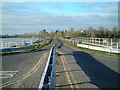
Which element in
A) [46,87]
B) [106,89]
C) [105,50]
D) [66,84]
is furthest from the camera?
[105,50]

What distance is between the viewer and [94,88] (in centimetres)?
555

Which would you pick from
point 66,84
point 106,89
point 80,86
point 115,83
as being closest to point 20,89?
point 66,84

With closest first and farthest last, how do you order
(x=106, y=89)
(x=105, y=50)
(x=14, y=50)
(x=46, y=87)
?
(x=46, y=87)
(x=106, y=89)
(x=105, y=50)
(x=14, y=50)

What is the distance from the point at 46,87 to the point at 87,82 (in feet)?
11.7

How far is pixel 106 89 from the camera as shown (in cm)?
548

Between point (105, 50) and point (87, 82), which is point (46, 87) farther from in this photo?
point (105, 50)

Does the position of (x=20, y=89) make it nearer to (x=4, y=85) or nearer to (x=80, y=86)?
(x=4, y=85)

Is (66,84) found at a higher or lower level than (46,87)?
lower

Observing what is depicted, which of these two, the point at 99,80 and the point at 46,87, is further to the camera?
the point at 99,80

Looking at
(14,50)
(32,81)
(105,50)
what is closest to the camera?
(32,81)

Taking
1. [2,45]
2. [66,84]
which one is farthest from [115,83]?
[2,45]

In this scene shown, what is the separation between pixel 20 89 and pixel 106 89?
388 centimetres

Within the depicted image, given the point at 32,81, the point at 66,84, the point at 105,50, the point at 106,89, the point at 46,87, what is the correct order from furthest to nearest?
1. the point at 105,50
2. the point at 32,81
3. the point at 66,84
4. the point at 106,89
5. the point at 46,87

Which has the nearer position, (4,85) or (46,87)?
(46,87)
